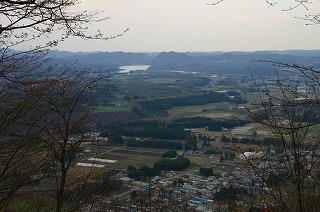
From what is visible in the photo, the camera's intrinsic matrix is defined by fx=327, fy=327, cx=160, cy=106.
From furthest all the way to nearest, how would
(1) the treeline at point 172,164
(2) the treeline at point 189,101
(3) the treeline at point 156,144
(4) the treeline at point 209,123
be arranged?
1. (2) the treeline at point 189,101
2. (4) the treeline at point 209,123
3. (3) the treeline at point 156,144
4. (1) the treeline at point 172,164

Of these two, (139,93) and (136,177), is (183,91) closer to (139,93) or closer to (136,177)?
(139,93)

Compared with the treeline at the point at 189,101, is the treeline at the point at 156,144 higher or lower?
lower

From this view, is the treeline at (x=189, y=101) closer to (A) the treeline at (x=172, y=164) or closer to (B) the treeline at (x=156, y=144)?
(B) the treeline at (x=156, y=144)

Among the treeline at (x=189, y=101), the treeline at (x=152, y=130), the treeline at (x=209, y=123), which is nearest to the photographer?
the treeline at (x=152, y=130)

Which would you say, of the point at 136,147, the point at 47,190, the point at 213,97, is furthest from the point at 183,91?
the point at 47,190

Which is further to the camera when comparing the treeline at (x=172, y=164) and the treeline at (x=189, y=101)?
the treeline at (x=189, y=101)

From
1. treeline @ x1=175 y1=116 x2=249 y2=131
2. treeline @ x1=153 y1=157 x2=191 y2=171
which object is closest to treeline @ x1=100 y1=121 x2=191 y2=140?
treeline @ x1=175 y1=116 x2=249 y2=131

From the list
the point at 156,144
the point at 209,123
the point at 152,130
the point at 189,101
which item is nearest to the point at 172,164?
the point at 156,144

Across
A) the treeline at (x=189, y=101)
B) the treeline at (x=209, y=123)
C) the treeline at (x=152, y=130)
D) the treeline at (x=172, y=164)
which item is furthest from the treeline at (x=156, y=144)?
A: the treeline at (x=189, y=101)
